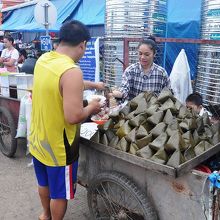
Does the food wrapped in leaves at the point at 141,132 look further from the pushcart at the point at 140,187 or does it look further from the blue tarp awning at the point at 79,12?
the blue tarp awning at the point at 79,12

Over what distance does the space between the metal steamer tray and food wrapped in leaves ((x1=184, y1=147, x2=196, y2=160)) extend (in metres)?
0.07

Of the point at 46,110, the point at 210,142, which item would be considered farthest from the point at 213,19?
the point at 46,110

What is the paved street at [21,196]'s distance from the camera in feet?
10.1

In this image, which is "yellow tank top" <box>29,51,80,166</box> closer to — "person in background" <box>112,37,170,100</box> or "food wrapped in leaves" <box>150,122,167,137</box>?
"food wrapped in leaves" <box>150,122,167,137</box>

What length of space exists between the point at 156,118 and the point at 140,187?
54cm

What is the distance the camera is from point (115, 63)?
4.46 meters

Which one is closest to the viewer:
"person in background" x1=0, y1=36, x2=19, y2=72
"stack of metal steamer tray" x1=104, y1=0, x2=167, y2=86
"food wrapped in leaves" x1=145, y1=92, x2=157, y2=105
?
"food wrapped in leaves" x1=145, y1=92, x2=157, y2=105

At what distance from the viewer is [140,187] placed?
2143 millimetres

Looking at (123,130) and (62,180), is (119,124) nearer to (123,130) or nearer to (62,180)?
(123,130)

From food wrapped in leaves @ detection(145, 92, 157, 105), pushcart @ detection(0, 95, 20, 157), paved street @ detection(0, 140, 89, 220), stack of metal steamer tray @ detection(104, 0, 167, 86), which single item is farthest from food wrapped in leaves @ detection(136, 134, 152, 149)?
pushcart @ detection(0, 95, 20, 157)

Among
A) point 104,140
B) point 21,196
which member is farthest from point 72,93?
point 21,196

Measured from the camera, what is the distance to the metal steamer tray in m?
1.81

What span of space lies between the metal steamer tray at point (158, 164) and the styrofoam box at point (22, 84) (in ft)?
7.60

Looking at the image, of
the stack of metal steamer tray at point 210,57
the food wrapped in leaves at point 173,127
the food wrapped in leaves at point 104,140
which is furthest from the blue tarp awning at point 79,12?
the food wrapped in leaves at point 173,127
